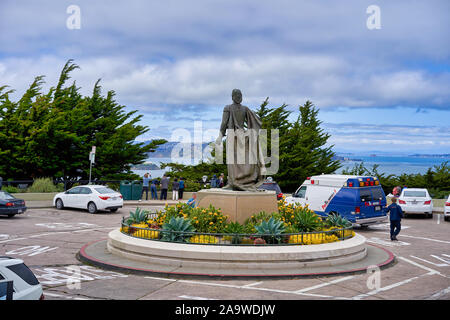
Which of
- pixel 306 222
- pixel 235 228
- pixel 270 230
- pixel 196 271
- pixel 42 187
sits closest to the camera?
pixel 196 271

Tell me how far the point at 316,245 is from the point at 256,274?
2.13 meters

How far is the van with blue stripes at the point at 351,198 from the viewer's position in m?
18.2

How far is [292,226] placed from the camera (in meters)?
12.8

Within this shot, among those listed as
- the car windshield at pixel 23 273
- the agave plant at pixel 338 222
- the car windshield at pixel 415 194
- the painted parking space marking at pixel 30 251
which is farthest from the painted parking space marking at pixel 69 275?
the car windshield at pixel 415 194

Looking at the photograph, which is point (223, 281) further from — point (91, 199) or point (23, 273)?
point (91, 199)

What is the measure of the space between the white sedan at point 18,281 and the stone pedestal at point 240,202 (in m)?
7.27

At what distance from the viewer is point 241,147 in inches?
534

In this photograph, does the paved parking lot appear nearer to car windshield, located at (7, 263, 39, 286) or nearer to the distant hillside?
car windshield, located at (7, 263, 39, 286)

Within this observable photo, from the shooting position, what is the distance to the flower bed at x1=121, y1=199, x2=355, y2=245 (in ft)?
37.5

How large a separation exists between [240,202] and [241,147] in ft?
5.68

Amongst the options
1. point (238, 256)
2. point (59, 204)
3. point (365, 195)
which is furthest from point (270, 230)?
point (59, 204)

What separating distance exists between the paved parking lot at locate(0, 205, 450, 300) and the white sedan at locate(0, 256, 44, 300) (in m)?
2.31

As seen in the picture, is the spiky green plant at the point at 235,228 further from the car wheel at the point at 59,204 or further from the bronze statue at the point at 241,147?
the car wheel at the point at 59,204
